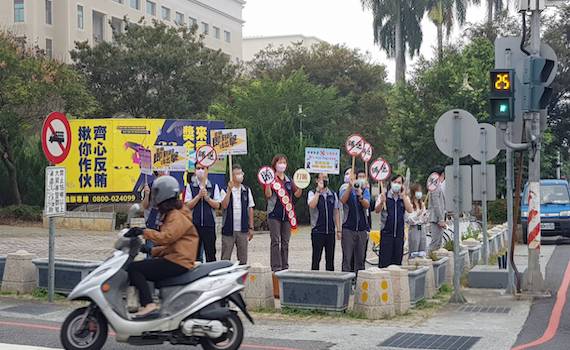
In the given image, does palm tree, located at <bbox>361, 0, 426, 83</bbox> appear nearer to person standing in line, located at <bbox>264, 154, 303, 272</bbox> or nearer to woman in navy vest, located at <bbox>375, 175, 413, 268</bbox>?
woman in navy vest, located at <bbox>375, 175, 413, 268</bbox>

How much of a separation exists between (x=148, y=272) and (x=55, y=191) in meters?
4.48

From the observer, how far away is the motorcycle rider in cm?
780

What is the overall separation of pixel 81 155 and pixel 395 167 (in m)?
21.2

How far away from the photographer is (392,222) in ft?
42.1

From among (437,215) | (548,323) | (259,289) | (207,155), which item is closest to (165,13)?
(437,215)

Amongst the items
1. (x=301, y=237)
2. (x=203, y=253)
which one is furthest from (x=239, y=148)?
(x=301, y=237)

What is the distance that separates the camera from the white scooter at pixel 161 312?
7.66 meters

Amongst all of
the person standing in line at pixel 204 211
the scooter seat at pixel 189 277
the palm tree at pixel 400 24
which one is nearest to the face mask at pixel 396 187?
the person standing in line at pixel 204 211

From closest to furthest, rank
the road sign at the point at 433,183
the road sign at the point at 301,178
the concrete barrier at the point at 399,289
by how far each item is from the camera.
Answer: the concrete barrier at the point at 399,289
the road sign at the point at 301,178
the road sign at the point at 433,183

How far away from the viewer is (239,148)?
44.9ft

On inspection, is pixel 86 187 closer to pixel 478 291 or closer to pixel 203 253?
pixel 203 253

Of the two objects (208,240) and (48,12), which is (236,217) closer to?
(208,240)

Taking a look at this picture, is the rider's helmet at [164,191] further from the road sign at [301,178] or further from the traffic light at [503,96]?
the traffic light at [503,96]

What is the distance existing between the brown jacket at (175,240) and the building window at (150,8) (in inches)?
2521
